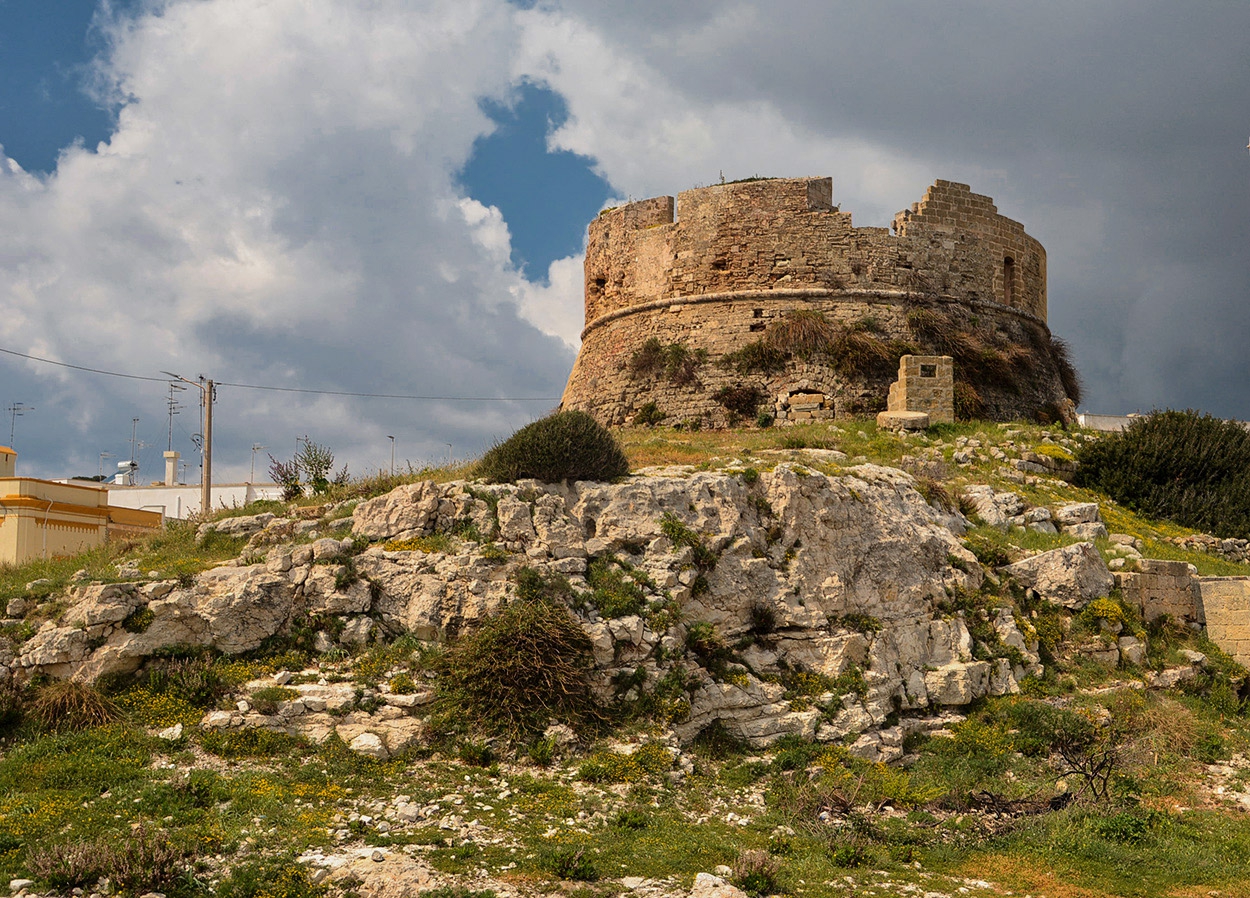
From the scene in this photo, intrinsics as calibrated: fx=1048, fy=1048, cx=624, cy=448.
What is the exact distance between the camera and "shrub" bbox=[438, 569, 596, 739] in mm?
9477

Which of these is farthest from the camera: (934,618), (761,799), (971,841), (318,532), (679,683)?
(934,618)

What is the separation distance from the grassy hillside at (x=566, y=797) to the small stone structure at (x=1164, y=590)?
188cm

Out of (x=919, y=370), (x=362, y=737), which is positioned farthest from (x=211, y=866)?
(x=919, y=370)

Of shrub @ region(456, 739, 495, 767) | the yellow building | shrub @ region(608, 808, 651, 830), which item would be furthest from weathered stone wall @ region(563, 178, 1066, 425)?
shrub @ region(608, 808, 651, 830)

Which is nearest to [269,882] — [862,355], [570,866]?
[570,866]

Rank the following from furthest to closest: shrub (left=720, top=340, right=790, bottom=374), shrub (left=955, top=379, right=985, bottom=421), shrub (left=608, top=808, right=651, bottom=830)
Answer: shrub (left=720, top=340, right=790, bottom=374) → shrub (left=955, top=379, right=985, bottom=421) → shrub (left=608, top=808, right=651, bottom=830)

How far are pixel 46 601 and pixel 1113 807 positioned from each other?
10140 mm

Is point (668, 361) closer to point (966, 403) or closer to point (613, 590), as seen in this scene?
point (966, 403)

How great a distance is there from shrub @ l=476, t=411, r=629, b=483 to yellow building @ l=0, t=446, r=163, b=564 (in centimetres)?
626

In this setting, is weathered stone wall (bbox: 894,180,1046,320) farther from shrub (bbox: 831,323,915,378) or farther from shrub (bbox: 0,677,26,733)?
shrub (bbox: 0,677,26,733)

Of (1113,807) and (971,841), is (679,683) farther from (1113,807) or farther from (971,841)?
(1113,807)

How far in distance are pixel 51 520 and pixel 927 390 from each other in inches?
576

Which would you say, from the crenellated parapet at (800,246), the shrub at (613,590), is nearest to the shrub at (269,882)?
the shrub at (613,590)

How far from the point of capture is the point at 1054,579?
43.3ft
